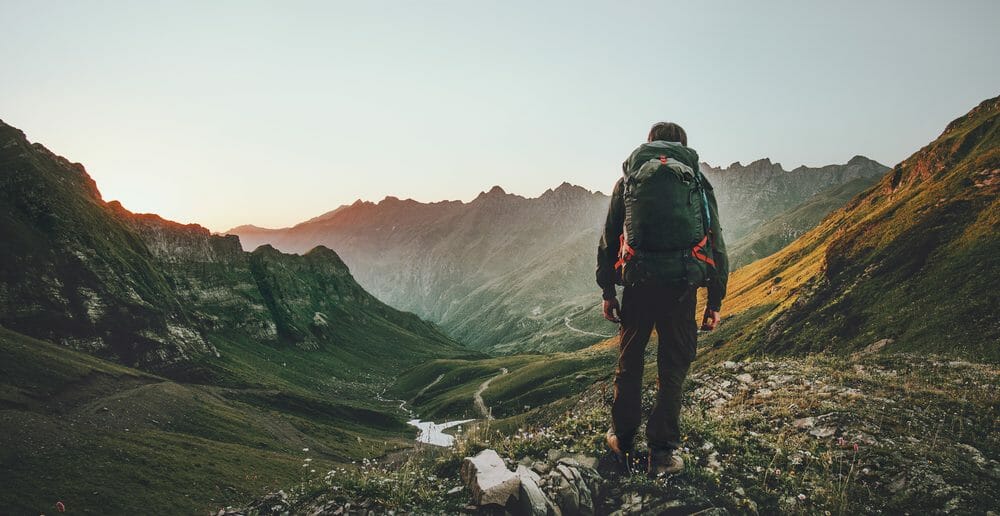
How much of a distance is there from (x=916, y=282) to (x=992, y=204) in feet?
65.5

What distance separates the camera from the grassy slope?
47.0 metres

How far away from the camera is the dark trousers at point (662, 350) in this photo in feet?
27.9

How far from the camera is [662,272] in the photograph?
8.12m

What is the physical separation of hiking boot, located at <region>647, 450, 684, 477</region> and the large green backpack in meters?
3.09

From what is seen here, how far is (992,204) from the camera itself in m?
62.1

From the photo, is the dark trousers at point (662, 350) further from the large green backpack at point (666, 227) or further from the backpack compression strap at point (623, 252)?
the backpack compression strap at point (623, 252)

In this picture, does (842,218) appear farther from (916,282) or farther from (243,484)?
(243,484)

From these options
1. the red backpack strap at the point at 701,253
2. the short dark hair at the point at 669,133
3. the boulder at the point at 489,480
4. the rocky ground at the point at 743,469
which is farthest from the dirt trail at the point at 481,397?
the red backpack strap at the point at 701,253

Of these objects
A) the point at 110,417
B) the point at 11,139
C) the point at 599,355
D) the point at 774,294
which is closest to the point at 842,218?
the point at 774,294

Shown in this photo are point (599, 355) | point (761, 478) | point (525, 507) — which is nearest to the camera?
point (525, 507)

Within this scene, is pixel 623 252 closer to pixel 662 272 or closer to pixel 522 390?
pixel 662 272

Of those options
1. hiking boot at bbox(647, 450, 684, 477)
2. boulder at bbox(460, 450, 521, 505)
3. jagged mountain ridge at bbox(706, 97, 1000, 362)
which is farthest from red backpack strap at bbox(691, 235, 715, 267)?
jagged mountain ridge at bbox(706, 97, 1000, 362)

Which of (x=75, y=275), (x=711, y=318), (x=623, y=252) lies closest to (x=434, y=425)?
(x=75, y=275)

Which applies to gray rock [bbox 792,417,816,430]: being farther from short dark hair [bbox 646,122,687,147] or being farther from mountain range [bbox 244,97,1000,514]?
short dark hair [bbox 646,122,687,147]
